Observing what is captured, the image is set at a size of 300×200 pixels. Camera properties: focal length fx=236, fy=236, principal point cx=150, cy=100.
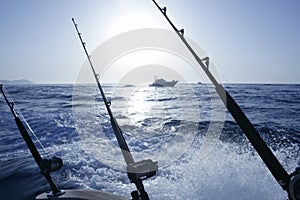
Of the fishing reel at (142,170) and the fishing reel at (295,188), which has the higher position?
the fishing reel at (142,170)

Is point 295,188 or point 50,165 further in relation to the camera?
point 50,165

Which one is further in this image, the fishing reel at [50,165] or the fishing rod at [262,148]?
the fishing reel at [50,165]

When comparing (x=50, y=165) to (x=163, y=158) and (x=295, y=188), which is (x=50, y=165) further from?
(x=163, y=158)

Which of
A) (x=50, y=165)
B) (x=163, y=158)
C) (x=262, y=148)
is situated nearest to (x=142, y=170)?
(x=262, y=148)


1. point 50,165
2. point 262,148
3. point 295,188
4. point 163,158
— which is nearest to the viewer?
point 295,188

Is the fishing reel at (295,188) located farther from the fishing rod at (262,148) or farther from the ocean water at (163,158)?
the ocean water at (163,158)

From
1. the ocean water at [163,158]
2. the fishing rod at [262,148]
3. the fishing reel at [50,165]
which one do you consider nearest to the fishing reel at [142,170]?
the fishing rod at [262,148]

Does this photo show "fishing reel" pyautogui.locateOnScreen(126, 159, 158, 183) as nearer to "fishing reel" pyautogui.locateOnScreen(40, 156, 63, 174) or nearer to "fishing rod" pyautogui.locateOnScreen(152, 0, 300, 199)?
"fishing rod" pyautogui.locateOnScreen(152, 0, 300, 199)

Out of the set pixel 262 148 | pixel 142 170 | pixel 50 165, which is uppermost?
pixel 50 165

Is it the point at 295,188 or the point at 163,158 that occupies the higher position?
the point at 295,188

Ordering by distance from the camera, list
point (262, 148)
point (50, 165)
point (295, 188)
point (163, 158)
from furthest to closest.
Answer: point (163, 158) < point (50, 165) < point (262, 148) < point (295, 188)

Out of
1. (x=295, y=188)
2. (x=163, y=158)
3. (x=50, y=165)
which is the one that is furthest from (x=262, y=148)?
(x=163, y=158)

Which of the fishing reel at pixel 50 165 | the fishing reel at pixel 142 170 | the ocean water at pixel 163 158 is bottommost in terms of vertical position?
the ocean water at pixel 163 158

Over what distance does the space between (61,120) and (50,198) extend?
323 inches
